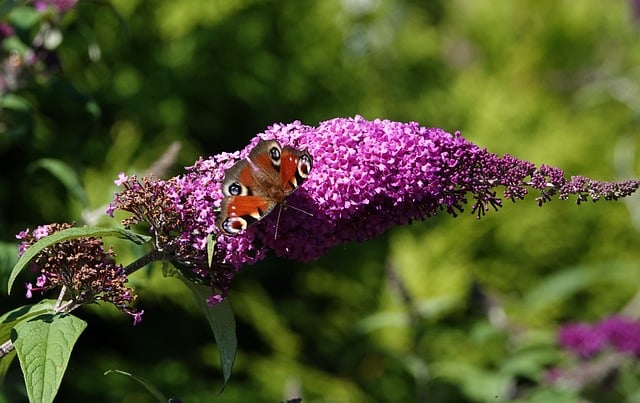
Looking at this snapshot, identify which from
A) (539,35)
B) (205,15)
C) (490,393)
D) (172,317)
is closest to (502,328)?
(490,393)

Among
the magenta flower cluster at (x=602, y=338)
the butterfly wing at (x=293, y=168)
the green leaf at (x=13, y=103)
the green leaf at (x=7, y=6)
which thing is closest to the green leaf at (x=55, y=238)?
the butterfly wing at (x=293, y=168)

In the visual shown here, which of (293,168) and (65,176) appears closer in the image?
(293,168)

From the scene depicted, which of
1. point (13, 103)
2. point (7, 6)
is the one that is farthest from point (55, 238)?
point (13, 103)

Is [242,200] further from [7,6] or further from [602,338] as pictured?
[602,338]

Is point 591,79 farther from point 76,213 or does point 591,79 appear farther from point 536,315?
point 76,213

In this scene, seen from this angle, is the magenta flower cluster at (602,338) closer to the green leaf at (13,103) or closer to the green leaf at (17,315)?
the green leaf at (13,103)

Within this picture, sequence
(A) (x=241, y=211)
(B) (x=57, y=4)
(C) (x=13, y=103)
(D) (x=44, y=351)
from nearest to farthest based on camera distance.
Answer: (D) (x=44, y=351) → (A) (x=241, y=211) → (C) (x=13, y=103) → (B) (x=57, y=4)
